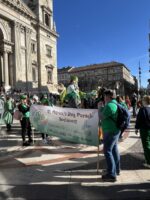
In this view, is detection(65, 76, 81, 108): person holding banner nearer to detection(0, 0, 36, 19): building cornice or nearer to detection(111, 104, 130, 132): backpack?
detection(111, 104, 130, 132): backpack

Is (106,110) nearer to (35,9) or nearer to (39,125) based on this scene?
(39,125)

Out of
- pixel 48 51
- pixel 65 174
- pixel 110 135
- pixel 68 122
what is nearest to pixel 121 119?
pixel 110 135

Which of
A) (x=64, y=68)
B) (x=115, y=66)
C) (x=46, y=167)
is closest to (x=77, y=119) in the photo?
(x=46, y=167)

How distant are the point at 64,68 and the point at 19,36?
393 feet

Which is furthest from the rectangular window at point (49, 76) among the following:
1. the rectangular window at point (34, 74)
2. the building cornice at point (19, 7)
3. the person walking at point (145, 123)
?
the person walking at point (145, 123)

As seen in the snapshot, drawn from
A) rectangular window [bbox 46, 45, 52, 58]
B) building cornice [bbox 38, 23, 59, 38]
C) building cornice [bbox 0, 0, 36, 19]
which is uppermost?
building cornice [bbox 0, 0, 36, 19]

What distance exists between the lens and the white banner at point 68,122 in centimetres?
742

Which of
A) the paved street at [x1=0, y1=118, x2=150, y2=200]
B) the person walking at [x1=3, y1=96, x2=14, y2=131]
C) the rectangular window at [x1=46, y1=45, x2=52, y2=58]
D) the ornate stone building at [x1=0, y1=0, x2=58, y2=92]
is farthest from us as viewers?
the rectangular window at [x1=46, y1=45, x2=52, y2=58]

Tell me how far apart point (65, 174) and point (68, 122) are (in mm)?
1677

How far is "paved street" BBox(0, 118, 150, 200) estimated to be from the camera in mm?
5648

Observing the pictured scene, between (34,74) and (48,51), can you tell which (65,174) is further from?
(48,51)

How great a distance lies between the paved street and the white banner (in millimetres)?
646

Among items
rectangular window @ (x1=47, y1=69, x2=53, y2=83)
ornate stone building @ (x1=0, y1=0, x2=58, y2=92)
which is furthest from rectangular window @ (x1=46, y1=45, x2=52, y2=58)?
rectangular window @ (x1=47, y1=69, x2=53, y2=83)

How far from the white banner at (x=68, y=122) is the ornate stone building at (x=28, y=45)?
34082mm
